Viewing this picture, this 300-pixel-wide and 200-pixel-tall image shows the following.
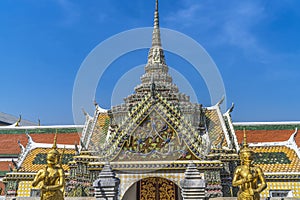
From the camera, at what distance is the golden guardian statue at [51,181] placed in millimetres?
6309

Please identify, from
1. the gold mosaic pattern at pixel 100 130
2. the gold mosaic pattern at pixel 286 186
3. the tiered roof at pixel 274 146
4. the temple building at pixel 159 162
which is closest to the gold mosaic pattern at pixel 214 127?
the temple building at pixel 159 162

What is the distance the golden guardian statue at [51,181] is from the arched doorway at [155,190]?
14.2 feet

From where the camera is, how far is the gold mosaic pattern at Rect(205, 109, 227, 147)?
41.1 feet

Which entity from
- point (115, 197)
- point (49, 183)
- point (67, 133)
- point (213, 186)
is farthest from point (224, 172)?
point (67, 133)

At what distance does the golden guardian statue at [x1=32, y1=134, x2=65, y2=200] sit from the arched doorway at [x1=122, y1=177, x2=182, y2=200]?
14.2ft

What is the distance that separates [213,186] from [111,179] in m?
3.46

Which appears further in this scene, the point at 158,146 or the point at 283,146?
the point at 283,146

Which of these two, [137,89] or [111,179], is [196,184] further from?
[137,89]

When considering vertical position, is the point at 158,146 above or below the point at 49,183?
above

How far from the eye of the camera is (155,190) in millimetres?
10594

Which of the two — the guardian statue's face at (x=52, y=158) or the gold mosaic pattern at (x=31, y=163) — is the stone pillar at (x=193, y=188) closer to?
the guardian statue's face at (x=52, y=158)

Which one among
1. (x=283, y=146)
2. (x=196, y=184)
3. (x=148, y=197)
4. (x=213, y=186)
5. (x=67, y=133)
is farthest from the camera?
(x=67, y=133)

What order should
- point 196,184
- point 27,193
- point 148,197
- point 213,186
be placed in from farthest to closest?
point 27,193, point 148,197, point 213,186, point 196,184

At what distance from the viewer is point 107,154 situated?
9.78 metres
